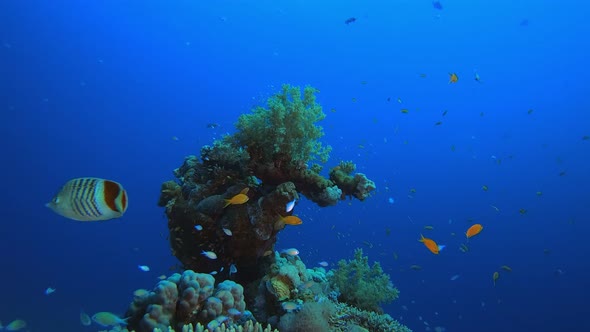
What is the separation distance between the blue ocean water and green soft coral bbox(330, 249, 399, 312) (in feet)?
114

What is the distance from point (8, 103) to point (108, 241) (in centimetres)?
3067

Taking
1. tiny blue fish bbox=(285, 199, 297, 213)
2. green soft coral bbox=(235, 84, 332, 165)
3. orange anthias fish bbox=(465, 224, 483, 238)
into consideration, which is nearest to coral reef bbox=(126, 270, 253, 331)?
tiny blue fish bbox=(285, 199, 297, 213)

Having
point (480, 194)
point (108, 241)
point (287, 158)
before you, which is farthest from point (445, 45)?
point (108, 241)

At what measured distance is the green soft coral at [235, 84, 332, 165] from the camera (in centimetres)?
728

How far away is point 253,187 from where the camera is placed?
7.59 m

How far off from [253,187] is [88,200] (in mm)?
4811

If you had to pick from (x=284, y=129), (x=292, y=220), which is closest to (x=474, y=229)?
(x=292, y=220)

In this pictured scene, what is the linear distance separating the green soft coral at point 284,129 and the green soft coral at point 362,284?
2.64m

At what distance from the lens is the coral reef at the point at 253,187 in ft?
23.1

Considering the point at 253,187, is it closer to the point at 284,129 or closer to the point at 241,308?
the point at 284,129

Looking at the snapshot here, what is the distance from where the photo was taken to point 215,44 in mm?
75188

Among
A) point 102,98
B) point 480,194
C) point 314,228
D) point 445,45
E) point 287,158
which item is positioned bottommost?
→ point 287,158

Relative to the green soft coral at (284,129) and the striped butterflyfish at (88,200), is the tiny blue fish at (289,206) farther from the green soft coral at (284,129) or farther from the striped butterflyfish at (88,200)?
the striped butterflyfish at (88,200)

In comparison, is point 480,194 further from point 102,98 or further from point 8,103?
point 8,103
